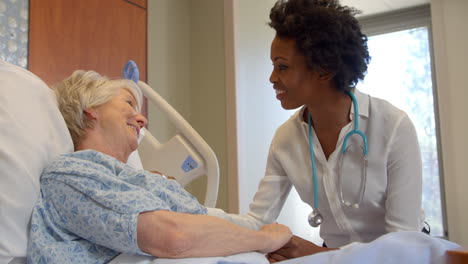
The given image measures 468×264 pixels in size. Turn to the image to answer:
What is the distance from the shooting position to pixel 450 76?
344cm

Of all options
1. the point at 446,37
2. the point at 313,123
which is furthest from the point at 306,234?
the point at 313,123

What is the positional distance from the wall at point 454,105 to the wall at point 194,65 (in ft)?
5.74

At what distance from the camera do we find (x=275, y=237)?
121 centimetres

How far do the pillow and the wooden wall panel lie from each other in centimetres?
115

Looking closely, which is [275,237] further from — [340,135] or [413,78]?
[413,78]

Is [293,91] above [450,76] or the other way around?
the other way around

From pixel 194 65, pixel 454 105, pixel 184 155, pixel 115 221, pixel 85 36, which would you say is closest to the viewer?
pixel 115 221

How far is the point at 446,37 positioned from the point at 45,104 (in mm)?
3248

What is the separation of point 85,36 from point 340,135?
69.1 inches

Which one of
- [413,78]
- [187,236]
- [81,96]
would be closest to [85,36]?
[81,96]

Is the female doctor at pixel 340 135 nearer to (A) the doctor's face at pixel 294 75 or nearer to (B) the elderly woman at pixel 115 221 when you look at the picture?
(A) the doctor's face at pixel 294 75

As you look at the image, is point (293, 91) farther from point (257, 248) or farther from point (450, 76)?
point (450, 76)

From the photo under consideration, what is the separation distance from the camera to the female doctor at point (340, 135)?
1.46 metres

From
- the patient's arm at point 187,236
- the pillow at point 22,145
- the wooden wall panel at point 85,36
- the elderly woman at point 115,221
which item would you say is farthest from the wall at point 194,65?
the patient's arm at point 187,236
